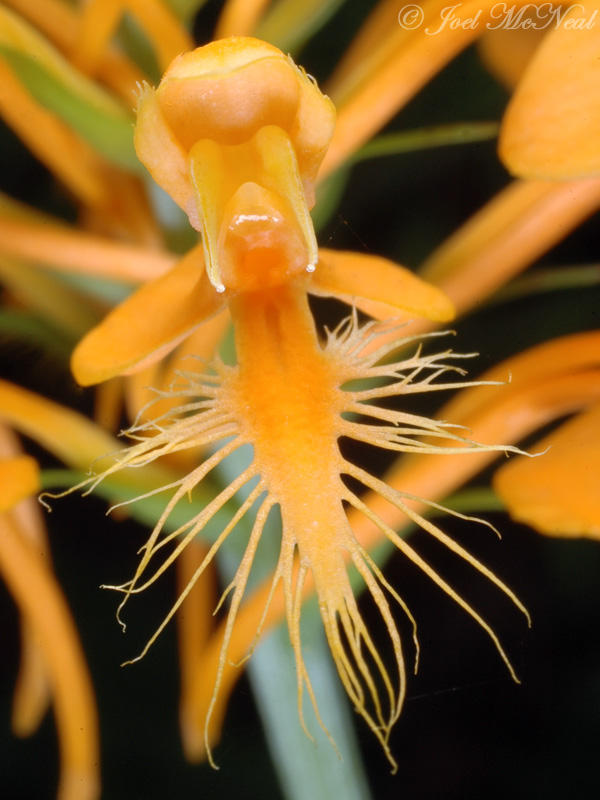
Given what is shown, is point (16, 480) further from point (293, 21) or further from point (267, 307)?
point (293, 21)

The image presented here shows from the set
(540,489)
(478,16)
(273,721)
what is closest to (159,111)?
(478,16)

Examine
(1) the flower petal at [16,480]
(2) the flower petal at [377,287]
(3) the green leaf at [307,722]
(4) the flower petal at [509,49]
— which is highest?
(4) the flower petal at [509,49]

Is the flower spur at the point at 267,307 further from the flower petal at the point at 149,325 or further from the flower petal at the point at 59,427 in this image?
the flower petal at the point at 59,427

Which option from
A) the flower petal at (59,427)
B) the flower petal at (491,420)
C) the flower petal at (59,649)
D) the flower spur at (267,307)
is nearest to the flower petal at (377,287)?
the flower spur at (267,307)

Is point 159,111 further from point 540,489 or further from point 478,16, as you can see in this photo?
point 540,489

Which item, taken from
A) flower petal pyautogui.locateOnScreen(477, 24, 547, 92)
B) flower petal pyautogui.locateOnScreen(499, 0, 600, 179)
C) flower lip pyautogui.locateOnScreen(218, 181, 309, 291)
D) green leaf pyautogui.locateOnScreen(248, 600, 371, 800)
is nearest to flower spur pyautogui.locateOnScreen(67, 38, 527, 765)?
flower lip pyautogui.locateOnScreen(218, 181, 309, 291)

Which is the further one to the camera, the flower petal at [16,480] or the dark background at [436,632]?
the dark background at [436,632]
